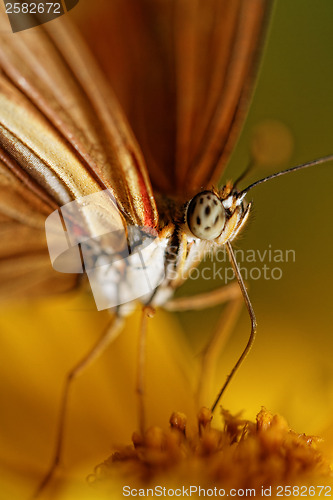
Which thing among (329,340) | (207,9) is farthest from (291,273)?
(207,9)

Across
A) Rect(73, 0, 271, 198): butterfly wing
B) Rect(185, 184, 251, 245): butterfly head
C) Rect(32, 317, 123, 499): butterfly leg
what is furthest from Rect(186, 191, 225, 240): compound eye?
Rect(32, 317, 123, 499): butterfly leg

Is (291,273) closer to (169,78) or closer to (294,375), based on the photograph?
(294,375)

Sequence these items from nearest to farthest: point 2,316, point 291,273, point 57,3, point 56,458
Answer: point 57,3 → point 56,458 → point 2,316 → point 291,273

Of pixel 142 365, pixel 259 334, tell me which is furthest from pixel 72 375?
pixel 259 334

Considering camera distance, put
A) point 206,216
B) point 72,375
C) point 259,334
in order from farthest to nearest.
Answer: point 259,334
point 72,375
point 206,216

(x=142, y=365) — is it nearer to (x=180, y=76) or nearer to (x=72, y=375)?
(x=72, y=375)

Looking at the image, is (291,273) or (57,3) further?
(291,273)

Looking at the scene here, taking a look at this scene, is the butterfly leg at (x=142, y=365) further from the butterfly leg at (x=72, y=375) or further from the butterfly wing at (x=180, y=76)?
the butterfly wing at (x=180, y=76)
